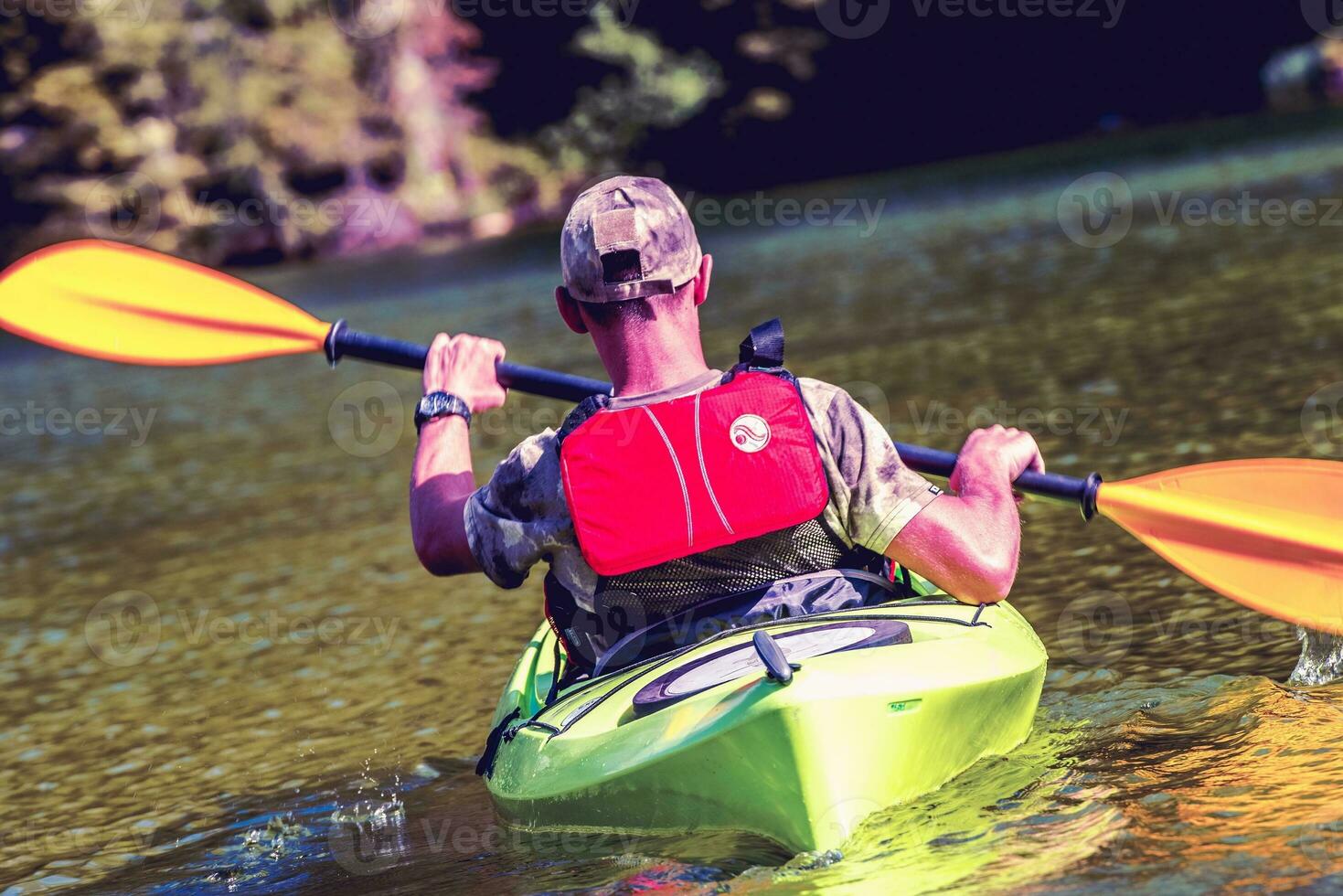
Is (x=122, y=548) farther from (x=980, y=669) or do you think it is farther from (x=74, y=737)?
(x=980, y=669)

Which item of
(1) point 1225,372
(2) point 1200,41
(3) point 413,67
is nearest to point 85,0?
(3) point 413,67

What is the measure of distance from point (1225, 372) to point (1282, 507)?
407 cm
